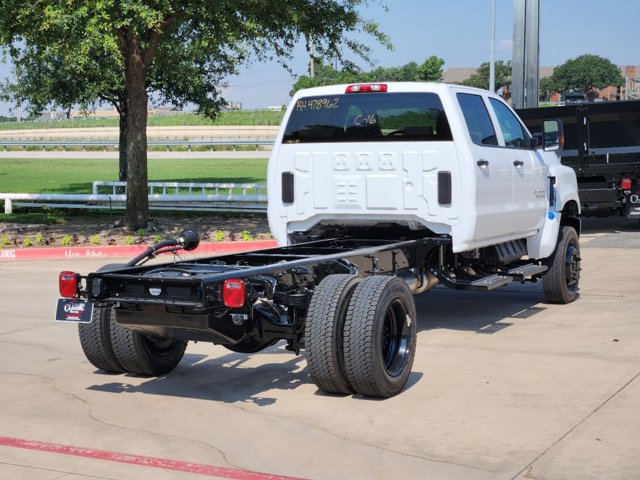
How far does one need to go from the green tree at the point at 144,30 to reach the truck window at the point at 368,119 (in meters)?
6.77

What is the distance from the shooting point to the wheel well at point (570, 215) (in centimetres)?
1161

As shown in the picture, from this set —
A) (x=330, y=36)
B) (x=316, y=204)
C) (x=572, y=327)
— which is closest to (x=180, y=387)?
(x=316, y=204)

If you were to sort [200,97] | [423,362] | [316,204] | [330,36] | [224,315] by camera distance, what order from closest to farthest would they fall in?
[224,315]
[423,362]
[316,204]
[330,36]
[200,97]

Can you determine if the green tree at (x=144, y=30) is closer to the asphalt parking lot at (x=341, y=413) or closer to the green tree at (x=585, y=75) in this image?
the asphalt parking lot at (x=341, y=413)

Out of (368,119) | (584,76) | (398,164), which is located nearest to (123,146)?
(368,119)

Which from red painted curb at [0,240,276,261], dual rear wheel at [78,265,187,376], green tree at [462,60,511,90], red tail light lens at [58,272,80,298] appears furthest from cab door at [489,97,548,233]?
green tree at [462,60,511,90]

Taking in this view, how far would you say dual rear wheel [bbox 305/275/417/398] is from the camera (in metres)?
6.85

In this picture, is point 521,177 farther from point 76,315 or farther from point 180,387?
point 76,315

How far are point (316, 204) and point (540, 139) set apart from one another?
2702 mm

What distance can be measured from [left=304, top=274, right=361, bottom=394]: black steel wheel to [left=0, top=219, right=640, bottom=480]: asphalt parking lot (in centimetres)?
19

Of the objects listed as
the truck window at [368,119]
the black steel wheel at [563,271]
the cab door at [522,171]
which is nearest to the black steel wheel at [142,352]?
the truck window at [368,119]

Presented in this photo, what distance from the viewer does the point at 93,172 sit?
44.4 metres

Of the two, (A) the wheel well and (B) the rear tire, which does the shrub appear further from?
(B) the rear tire

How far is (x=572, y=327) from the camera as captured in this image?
982 cm
